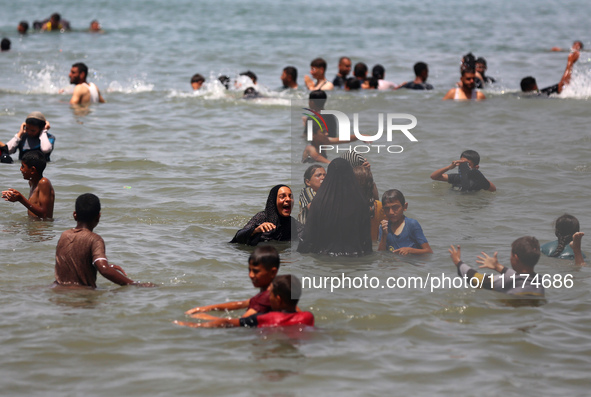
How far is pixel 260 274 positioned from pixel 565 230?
3.36 meters

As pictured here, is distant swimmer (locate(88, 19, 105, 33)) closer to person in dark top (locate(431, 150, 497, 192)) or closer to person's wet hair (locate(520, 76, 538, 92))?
person's wet hair (locate(520, 76, 538, 92))

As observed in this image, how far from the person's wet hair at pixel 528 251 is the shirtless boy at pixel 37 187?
5157mm

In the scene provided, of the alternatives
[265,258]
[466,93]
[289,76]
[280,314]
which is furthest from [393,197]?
[289,76]

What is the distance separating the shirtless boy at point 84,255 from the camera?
21.1ft

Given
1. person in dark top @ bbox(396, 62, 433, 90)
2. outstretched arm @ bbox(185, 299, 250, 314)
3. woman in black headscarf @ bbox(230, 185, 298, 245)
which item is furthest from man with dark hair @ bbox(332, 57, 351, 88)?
outstretched arm @ bbox(185, 299, 250, 314)

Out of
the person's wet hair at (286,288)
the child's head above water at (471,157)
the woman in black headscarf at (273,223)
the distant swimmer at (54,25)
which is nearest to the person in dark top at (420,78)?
the child's head above water at (471,157)

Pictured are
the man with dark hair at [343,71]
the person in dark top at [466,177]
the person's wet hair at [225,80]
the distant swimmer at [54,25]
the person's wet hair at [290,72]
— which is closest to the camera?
the person in dark top at [466,177]

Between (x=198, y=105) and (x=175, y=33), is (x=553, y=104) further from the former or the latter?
(x=175, y=33)

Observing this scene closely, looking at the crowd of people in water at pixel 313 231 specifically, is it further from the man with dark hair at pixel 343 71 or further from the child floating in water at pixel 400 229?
the man with dark hair at pixel 343 71

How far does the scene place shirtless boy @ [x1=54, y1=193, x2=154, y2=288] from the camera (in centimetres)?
644

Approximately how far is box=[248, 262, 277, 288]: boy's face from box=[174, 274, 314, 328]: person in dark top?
16cm

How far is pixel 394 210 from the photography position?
7664 millimetres

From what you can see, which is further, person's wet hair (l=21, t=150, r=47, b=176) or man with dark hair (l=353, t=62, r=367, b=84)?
man with dark hair (l=353, t=62, r=367, b=84)

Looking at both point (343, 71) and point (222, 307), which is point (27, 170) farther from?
point (343, 71)
